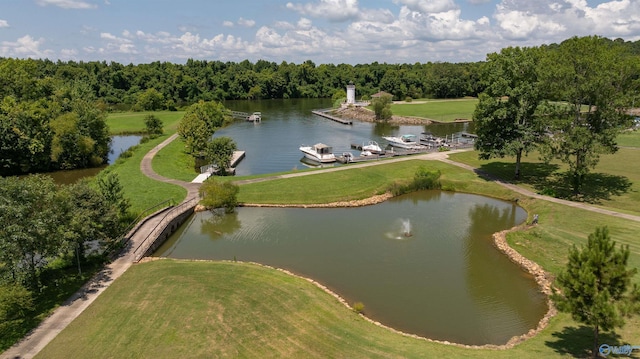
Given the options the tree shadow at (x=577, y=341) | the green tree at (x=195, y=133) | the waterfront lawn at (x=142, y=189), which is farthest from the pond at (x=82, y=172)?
the tree shadow at (x=577, y=341)

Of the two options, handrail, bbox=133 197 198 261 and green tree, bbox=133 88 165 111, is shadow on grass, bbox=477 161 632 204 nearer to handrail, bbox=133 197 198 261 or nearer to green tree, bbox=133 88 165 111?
handrail, bbox=133 197 198 261

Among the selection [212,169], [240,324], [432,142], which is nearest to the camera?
[240,324]

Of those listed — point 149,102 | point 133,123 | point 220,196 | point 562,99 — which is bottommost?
point 220,196

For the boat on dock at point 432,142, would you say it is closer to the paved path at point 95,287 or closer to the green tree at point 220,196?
the paved path at point 95,287

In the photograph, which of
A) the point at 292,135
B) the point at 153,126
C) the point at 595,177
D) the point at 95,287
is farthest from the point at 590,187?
the point at 153,126

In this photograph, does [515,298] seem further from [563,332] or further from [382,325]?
[382,325]

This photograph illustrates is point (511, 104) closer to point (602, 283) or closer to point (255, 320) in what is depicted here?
point (602, 283)
